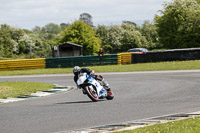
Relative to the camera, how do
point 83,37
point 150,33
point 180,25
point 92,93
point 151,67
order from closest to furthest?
point 92,93 < point 151,67 < point 83,37 < point 180,25 < point 150,33

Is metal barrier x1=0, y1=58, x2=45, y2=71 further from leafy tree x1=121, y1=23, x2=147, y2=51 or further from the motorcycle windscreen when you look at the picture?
leafy tree x1=121, y1=23, x2=147, y2=51

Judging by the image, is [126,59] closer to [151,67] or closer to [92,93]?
[151,67]

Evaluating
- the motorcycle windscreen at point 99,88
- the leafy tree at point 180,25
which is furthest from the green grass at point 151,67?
the leafy tree at point 180,25

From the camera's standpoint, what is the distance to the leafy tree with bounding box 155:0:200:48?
197ft

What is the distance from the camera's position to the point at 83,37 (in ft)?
189

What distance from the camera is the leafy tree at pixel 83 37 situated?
56.8 metres

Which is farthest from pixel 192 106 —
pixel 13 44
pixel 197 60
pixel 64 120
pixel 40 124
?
pixel 13 44

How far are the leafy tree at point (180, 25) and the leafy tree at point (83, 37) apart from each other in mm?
13002

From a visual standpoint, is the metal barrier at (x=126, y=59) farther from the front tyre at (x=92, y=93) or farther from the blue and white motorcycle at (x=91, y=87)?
the front tyre at (x=92, y=93)

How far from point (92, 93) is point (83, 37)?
45681 mm

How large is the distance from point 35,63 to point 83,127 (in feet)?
98.4

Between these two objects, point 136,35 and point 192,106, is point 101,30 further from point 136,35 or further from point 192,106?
point 192,106

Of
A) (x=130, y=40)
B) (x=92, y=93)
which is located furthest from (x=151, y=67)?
(x=130, y=40)

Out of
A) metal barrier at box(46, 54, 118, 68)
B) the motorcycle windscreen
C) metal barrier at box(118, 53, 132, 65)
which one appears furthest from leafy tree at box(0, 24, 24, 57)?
the motorcycle windscreen
